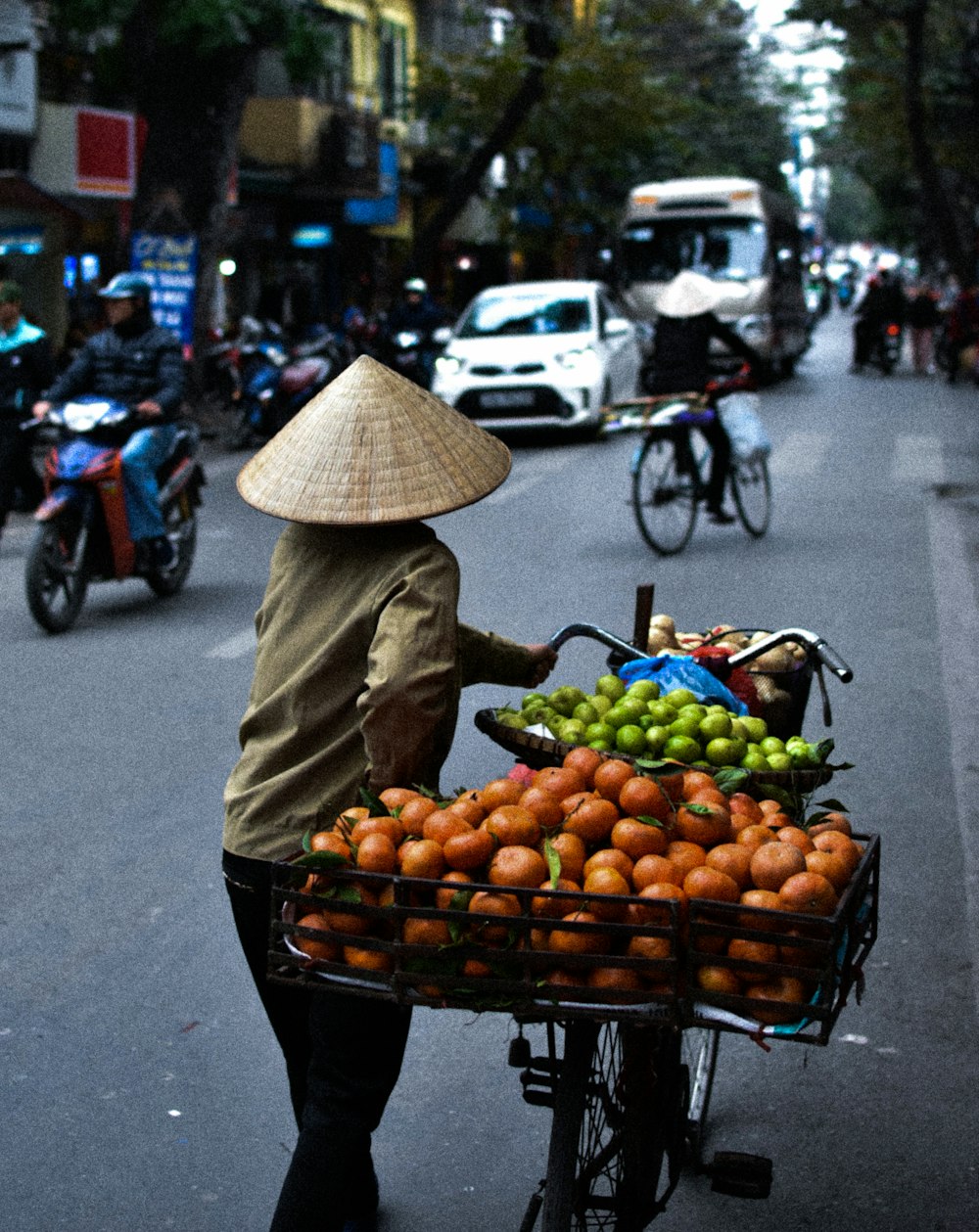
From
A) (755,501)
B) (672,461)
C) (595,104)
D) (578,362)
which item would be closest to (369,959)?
(672,461)

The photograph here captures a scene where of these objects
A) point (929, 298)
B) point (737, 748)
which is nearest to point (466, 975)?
point (737, 748)

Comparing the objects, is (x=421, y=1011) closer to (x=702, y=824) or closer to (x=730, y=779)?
(x=730, y=779)

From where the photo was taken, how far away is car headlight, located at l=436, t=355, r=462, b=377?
19547mm

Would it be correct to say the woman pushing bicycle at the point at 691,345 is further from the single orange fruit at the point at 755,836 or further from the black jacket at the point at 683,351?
the single orange fruit at the point at 755,836

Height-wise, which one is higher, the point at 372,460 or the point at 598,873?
the point at 372,460

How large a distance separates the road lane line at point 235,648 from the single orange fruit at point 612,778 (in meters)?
6.09

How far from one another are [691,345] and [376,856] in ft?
31.4

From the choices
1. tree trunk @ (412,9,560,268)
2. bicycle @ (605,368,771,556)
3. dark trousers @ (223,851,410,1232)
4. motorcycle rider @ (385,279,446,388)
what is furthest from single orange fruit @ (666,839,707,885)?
tree trunk @ (412,9,560,268)

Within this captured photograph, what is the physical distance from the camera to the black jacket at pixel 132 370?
9.73 meters

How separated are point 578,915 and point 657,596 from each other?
7772 mm

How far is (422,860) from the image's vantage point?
8.71 feet

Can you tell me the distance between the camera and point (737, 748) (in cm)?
331

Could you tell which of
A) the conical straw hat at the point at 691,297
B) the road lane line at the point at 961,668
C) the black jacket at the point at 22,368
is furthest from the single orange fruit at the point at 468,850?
the black jacket at the point at 22,368

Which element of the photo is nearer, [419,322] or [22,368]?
[22,368]
